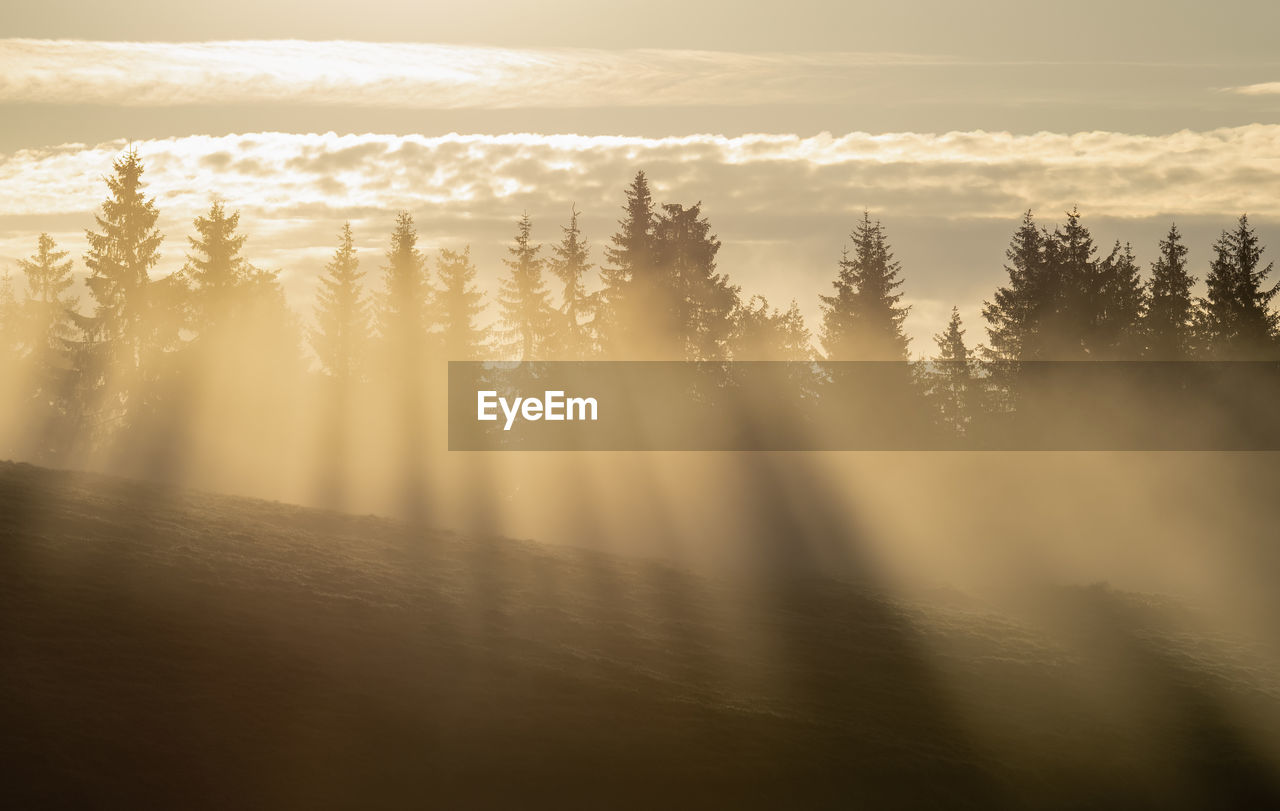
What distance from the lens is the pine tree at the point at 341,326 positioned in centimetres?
6975

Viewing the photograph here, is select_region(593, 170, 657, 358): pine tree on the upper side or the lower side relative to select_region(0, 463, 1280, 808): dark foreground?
upper

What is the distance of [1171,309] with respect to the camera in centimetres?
6706

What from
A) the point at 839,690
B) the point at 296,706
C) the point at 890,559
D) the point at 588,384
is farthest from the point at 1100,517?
the point at 296,706

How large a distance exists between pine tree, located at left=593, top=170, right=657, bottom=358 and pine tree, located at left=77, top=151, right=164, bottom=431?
2569 centimetres

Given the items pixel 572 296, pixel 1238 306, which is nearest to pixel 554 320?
pixel 572 296

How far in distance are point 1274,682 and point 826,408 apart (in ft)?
115

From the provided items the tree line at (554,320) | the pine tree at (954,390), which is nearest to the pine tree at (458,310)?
the tree line at (554,320)

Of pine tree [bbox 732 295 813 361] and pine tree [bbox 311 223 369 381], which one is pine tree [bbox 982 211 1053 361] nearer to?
pine tree [bbox 732 295 813 361]

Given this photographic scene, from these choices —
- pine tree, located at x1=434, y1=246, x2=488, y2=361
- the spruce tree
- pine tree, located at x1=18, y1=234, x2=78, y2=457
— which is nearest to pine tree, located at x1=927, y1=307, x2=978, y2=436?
pine tree, located at x1=434, y1=246, x2=488, y2=361

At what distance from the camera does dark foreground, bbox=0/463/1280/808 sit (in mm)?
18438

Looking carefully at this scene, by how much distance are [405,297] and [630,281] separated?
13318 mm

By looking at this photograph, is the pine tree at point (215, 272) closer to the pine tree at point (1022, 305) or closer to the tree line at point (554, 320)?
the tree line at point (554, 320)

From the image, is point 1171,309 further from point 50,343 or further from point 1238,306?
point 50,343

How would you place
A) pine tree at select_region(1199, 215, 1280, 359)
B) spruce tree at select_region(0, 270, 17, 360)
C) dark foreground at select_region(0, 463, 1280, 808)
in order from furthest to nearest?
spruce tree at select_region(0, 270, 17, 360)
pine tree at select_region(1199, 215, 1280, 359)
dark foreground at select_region(0, 463, 1280, 808)
